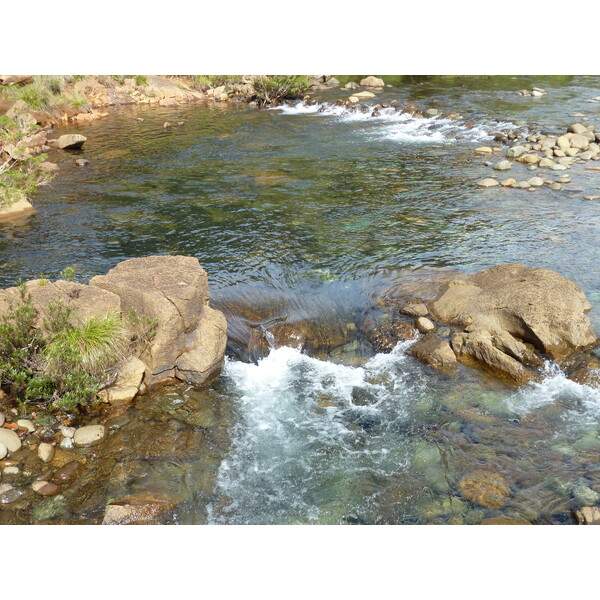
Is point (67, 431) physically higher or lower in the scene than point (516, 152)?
lower

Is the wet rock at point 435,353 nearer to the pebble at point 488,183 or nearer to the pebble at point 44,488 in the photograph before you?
the pebble at point 44,488

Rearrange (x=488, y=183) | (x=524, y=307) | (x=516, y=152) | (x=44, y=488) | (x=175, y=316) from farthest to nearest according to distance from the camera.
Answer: (x=516, y=152) < (x=488, y=183) < (x=524, y=307) < (x=175, y=316) < (x=44, y=488)

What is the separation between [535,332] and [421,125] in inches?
606

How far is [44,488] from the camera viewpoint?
6789mm

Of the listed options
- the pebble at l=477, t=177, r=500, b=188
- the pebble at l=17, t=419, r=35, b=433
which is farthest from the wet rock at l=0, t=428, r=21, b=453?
the pebble at l=477, t=177, r=500, b=188

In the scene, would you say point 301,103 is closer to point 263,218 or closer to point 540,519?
point 263,218

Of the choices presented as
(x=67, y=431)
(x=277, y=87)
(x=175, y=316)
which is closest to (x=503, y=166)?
(x=175, y=316)

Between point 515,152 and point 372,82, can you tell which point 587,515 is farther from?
point 372,82

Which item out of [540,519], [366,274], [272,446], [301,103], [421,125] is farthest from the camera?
[301,103]

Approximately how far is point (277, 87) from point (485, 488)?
82.9 feet

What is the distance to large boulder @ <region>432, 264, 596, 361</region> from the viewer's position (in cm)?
956

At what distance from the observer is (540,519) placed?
661cm

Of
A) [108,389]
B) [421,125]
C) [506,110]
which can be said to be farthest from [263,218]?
[506,110]

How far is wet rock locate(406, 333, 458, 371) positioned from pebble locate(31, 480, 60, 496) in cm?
575
